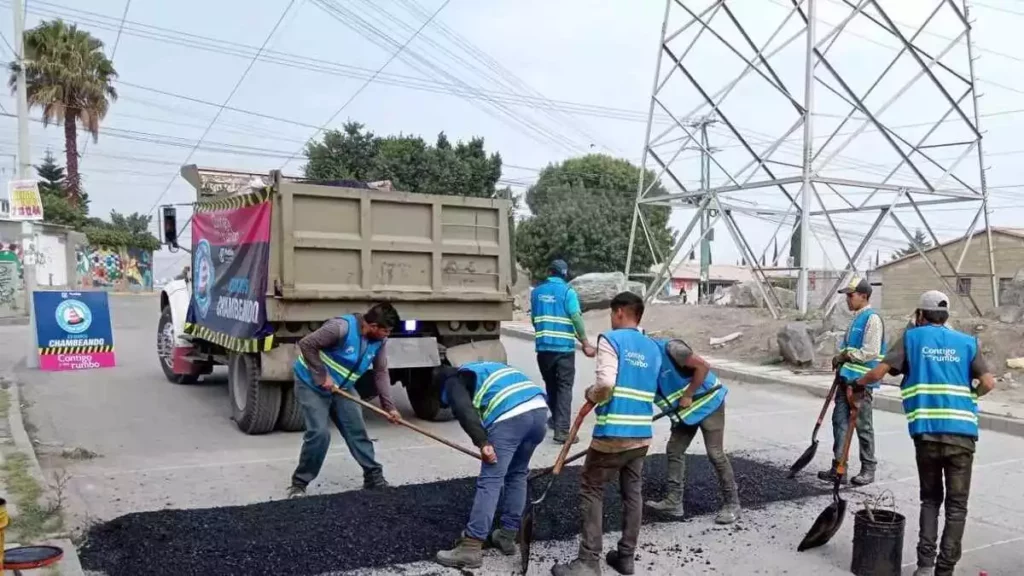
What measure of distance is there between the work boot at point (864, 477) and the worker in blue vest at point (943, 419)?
206 cm

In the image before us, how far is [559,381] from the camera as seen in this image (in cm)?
773

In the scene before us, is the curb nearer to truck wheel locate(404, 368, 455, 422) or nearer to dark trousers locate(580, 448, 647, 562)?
truck wheel locate(404, 368, 455, 422)

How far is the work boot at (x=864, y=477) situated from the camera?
638 centimetres

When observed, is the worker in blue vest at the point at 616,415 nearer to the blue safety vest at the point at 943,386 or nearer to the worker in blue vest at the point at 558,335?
the blue safety vest at the point at 943,386

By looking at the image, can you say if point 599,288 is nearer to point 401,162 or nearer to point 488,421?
point 401,162

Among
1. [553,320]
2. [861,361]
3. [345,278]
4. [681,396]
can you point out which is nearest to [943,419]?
[681,396]

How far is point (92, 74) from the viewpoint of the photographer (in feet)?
99.1

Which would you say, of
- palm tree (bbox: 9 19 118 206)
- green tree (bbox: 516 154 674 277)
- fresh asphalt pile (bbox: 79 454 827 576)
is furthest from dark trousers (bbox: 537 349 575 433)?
palm tree (bbox: 9 19 118 206)

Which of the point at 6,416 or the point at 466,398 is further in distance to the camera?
the point at 6,416

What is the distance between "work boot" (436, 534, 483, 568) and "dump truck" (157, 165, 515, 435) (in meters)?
2.46

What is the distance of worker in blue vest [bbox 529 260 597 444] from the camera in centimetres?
763

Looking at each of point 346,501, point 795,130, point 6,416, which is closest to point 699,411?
point 346,501

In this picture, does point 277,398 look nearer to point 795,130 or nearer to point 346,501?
point 346,501

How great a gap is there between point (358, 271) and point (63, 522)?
137 inches
